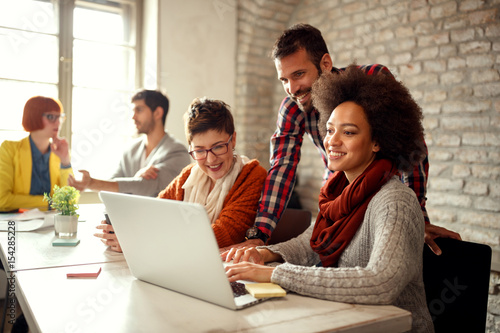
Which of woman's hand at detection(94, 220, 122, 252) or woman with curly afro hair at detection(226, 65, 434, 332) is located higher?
woman with curly afro hair at detection(226, 65, 434, 332)

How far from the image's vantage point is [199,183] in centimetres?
200

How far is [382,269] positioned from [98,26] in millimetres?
4068

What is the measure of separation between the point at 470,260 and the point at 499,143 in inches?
84.7

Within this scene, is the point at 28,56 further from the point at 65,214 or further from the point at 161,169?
the point at 65,214

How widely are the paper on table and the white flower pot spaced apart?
23cm

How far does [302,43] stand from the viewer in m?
Result: 1.96

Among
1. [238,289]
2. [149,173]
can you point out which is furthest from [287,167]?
[149,173]

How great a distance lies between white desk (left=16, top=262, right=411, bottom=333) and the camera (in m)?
0.94

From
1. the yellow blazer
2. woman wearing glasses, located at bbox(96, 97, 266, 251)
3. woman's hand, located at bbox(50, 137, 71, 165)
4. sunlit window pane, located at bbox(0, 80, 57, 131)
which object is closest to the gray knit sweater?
woman wearing glasses, located at bbox(96, 97, 266, 251)

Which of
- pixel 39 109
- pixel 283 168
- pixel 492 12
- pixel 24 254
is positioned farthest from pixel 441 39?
pixel 24 254

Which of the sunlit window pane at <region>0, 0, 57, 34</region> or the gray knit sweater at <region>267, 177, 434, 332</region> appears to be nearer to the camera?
the gray knit sweater at <region>267, 177, 434, 332</region>

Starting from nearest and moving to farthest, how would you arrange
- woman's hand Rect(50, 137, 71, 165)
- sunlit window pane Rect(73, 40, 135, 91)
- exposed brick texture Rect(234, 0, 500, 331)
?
woman's hand Rect(50, 137, 71, 165), exposed brick texture Rect(234, 0, 500, 331), sunlit window pane Rect(73, 40, 135, 91)

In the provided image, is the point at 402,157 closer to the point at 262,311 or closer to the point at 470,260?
the point at 470,260

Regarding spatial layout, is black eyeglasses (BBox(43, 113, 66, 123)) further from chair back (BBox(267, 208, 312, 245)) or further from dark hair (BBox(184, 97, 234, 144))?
chair back (BBox(267, 208, 312, 245))
